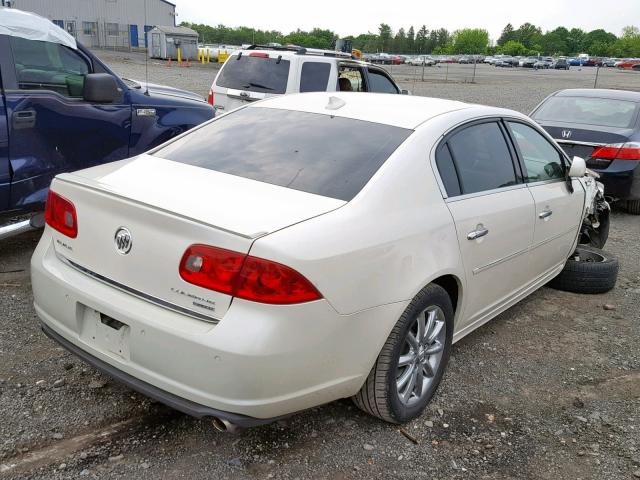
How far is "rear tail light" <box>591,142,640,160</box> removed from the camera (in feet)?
25.4

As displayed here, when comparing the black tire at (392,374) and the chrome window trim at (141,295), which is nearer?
the chrome window trim at (141,295)

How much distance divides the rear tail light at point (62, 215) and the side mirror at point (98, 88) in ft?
8.19

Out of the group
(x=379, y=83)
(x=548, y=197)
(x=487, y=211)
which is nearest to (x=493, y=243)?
(x=487, y=211)

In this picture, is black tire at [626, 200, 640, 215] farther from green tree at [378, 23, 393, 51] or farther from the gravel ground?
green tree at [378, 23, 393, 51]

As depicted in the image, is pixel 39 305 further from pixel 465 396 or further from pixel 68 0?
pixel 68 0

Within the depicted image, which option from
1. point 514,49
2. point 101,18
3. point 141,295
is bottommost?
point 141,295

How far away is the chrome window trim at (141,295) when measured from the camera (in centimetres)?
248

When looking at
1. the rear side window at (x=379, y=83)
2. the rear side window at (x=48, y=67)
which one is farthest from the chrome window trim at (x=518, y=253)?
the rear side window at (x=379, y=83)

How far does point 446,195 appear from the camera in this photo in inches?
129

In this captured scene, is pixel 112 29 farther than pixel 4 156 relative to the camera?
Yes

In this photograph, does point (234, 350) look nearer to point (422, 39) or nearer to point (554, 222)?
point (554, 222)

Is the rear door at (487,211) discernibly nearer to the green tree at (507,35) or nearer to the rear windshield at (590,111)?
the rear windshield at (590,111)

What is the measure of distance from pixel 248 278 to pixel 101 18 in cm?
5020

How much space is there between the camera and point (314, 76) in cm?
965
